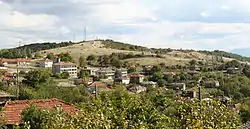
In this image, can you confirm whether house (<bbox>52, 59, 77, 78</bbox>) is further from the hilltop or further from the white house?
the hilltop

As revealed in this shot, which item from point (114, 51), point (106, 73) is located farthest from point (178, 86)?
point (114, 51)

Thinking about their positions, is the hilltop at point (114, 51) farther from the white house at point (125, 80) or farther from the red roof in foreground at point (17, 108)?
the red roof in foreground at point (17, 108)

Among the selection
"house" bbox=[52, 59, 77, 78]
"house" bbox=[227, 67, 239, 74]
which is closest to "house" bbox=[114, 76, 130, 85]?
"house" bbox=[52, 59, 77, 78]

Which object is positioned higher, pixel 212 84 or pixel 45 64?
pixel 45 64

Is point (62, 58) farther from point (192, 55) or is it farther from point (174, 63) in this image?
point (192, 55)

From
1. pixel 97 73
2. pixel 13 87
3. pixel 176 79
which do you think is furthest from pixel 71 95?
pixel 97 73

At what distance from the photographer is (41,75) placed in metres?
57.8

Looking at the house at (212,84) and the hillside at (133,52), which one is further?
the hillside at (133,52)

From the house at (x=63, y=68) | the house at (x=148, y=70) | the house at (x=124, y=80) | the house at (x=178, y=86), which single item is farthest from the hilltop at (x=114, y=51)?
the house at (x=178, y=86)

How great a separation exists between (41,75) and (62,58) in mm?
54727

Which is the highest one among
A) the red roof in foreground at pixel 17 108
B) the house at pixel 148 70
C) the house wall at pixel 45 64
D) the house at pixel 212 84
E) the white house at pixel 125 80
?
the red roof in foreground at pixel 17 108

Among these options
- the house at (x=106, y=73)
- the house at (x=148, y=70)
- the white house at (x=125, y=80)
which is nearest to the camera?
the white house at (x=125, y=80)

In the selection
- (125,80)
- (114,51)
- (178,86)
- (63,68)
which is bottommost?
(125,80)

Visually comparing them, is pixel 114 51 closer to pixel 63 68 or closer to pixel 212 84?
pixel 63 68
